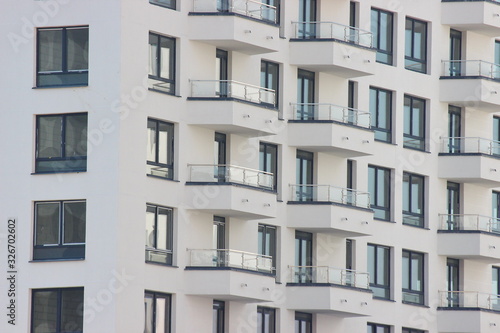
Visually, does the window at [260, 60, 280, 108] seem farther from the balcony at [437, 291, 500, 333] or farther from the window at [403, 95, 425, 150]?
the balcony at [437, 291, 500, 333]

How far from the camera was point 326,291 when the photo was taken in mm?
82875

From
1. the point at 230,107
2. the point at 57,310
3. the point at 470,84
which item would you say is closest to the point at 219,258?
the point at 230,107

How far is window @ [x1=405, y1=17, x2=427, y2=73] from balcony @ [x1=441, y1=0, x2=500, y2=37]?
1.19 metres

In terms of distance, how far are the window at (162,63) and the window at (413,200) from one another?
45.7ft

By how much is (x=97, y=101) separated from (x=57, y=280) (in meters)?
6.40

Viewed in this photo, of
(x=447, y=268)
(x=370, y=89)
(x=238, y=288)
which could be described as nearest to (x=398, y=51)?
(x=370, y=89)

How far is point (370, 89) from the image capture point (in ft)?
289

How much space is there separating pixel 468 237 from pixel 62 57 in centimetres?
2077

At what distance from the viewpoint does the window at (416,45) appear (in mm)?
89688

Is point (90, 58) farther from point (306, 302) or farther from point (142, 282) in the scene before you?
point (306, 302)

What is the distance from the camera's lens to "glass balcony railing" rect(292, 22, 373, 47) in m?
84.3

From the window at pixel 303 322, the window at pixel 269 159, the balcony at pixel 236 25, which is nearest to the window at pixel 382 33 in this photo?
the window at pixel 269 159

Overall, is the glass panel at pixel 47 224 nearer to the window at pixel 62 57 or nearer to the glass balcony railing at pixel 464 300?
the window at pixel 62 57

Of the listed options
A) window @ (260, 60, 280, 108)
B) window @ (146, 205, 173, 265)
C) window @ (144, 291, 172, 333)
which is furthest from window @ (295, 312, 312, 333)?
window @ (260, 60, 280, 108)
